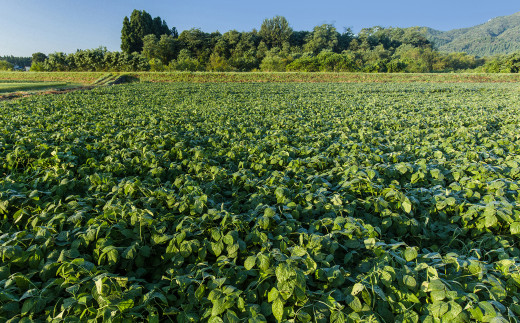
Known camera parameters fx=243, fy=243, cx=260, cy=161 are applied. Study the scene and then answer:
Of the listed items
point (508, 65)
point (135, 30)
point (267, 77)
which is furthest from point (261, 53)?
point (508, 65)

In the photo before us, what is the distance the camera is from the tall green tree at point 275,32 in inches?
4289

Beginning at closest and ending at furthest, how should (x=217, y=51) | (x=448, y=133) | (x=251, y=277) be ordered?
(x=251, y=277)
(x=448, y=133)
(x=217, y=51)

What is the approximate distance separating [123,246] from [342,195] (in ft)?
10.1

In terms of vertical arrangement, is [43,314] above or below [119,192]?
below

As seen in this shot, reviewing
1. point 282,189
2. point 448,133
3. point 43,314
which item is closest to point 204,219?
point 282,189

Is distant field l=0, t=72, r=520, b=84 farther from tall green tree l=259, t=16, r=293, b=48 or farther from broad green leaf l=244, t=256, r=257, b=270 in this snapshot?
tall green tree l=259, t=16, r=293, b=48

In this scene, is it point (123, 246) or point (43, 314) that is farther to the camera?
point (123, 246)

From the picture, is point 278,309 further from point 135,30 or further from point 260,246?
point 135,30

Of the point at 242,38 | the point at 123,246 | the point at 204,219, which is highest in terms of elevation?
the point at 242,38

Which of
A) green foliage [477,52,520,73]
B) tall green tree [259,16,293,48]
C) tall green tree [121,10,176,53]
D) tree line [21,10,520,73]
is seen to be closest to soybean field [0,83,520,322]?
tree line [21,10,520,73]

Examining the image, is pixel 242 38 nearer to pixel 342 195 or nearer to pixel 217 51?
pixel 217 51

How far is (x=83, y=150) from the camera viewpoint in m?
6.04

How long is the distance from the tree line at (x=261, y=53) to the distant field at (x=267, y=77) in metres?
12.8

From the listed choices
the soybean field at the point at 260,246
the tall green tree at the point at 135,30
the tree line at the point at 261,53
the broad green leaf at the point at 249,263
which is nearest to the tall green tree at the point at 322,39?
the tree line at the point at 261,53
